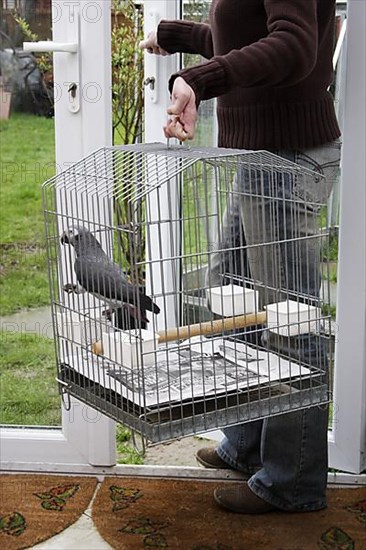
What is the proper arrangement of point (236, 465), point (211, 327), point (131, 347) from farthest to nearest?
point (236, 465), point (211, 327), point (131, 347)

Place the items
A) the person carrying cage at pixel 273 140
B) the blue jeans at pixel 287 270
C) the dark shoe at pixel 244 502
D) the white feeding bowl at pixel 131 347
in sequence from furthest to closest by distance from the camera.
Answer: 1. the dark shoe at pixel 244 502
2. the blue jeans at pixel 287 270
3. the person carrying cage at pixel 273 140
4. the white feeding bowl at pixel 131 347

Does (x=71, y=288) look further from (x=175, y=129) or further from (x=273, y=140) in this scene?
(x=273, y=140)

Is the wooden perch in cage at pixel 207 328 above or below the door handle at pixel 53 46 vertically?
below

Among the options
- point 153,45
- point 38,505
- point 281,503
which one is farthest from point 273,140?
point 38,505

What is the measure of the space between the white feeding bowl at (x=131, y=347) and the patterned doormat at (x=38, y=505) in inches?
25.6

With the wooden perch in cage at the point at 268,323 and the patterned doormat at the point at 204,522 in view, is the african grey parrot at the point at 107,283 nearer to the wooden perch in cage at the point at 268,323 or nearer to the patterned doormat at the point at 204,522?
the wooden perch in cage at the point at 268,323

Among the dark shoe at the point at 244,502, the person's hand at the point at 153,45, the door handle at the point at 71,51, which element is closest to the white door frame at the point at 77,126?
the door handle at the point at 71,51

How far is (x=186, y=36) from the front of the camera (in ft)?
7.48

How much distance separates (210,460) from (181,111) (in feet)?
3.59

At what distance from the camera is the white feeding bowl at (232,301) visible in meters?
1.87

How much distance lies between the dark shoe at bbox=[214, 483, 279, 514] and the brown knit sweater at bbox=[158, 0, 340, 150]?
2.71ft

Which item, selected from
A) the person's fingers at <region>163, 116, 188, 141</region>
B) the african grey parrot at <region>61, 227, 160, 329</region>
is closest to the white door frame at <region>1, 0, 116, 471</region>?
the african grey parrot at <region>61, 227, 160, 329</region>

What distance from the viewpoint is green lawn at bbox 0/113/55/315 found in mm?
2477

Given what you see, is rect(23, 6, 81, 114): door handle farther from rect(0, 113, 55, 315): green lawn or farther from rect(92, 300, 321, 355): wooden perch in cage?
rect(92, 300, 321, 355): wooden perch in cage
